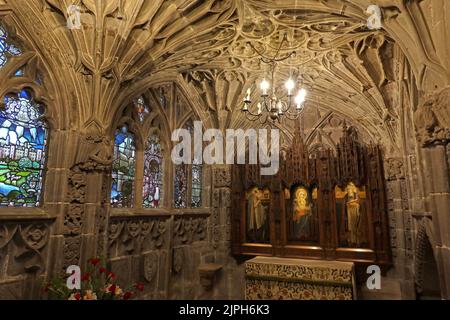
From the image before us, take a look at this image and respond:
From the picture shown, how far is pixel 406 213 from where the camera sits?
19.8 feet

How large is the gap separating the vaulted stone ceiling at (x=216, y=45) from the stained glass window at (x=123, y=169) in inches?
32.5

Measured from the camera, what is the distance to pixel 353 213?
6.34 meters

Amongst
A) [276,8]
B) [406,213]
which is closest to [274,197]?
[406,213]

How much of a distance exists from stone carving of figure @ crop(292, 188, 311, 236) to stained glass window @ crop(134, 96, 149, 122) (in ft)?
12.7

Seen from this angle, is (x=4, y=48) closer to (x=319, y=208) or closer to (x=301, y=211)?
(x=301, y=211)

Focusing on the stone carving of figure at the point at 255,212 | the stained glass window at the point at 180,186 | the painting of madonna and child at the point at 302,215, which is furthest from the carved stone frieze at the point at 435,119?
the stained glass window at the point at 180,186

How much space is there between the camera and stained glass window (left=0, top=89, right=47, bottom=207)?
346 centimetres

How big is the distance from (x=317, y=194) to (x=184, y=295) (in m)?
3.72

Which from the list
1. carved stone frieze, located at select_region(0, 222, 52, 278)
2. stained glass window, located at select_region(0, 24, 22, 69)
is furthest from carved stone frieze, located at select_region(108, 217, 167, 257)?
stained glass window, located at select_region(0, 24, 22, 69)

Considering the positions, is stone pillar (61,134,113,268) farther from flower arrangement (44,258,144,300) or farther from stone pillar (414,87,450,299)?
stone pillar (414,87,450,299)

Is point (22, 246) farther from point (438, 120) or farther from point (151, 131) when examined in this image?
point (438, 120)

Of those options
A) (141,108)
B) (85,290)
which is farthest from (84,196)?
(141,108)

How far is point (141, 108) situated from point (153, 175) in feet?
4.60

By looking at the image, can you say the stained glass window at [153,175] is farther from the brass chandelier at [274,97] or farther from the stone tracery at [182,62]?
the brass chandelier at [274,97]
